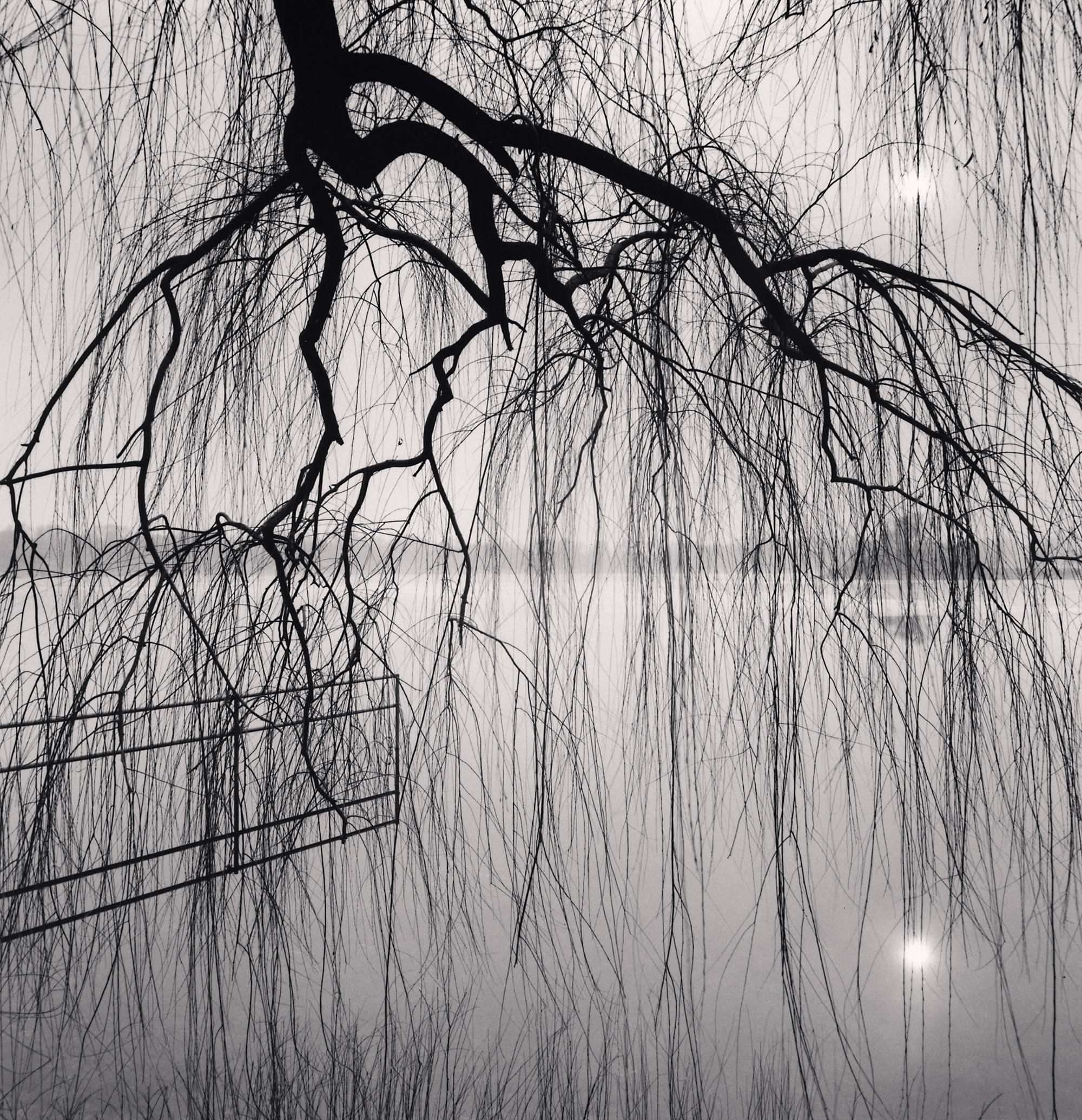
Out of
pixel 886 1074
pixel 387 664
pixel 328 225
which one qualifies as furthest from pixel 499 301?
pixel 886 1074

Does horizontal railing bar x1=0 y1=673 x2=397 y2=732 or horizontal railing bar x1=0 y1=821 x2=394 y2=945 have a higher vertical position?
horizontal railing bar x1=0 y1=673 x2=397 y2=732

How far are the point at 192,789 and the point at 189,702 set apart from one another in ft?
0.17

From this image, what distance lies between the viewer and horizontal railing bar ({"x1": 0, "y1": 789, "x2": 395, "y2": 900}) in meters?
0.50

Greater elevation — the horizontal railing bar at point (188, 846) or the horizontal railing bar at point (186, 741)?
the horizontal railing bar at point (186, 741)

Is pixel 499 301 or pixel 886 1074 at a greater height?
pixel 499 301

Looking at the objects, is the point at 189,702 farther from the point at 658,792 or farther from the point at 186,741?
the point at 658,792

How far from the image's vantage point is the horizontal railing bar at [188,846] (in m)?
0.50

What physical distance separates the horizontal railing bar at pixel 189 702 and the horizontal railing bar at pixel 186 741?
16 mm

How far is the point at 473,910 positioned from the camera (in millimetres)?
697

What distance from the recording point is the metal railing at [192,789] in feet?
1.67

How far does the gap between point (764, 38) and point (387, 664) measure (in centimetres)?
51

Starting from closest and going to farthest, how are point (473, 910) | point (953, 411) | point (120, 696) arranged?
point (120, 696) < point (953, 411) < point (473, 910)

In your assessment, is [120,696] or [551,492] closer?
[120,696]

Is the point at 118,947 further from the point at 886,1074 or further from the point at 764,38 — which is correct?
the point at 886,1074
